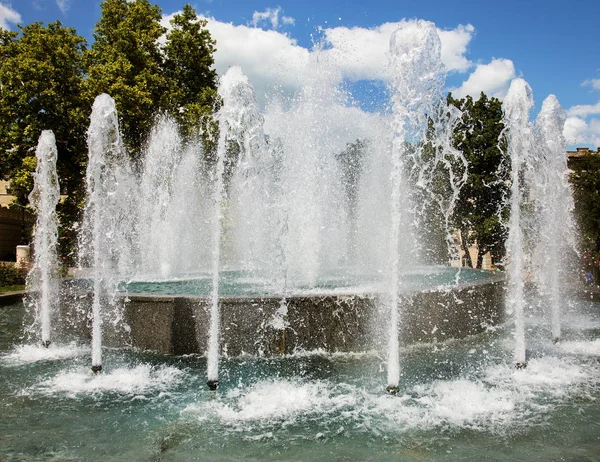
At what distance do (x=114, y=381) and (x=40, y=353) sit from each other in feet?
7.82

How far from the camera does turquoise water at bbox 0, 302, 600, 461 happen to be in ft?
13.9

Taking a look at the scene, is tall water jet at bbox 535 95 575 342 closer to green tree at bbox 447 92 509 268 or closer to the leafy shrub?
green tree at bbox 447 92 509 268

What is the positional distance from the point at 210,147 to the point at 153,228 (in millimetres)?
5904

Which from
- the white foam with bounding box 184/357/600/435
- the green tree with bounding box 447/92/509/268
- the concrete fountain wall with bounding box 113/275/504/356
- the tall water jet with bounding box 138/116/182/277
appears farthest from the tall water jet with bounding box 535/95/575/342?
the green tree with bounding box 447/92/509/268

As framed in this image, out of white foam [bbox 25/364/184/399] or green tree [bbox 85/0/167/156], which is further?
green tree [bbox 85/0/167/156]

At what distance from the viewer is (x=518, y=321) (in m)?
6.60

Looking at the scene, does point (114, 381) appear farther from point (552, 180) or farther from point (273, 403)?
point (552, 180)

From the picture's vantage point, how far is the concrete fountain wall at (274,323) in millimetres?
7160

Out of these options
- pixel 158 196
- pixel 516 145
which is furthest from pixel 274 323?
pixel 158 196

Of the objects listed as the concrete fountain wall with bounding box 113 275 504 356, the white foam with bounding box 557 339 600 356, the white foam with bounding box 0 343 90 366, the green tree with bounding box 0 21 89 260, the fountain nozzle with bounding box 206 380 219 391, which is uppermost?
the green tree with bounding box 0 21 89 260

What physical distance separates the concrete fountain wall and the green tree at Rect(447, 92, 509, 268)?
61.6 ft

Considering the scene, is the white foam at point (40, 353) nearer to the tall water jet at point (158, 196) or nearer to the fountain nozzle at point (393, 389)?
the fountain nozzle at point (393, 389)

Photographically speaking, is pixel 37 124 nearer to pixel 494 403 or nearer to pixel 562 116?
pixel 562 116

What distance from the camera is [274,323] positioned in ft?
23.5
